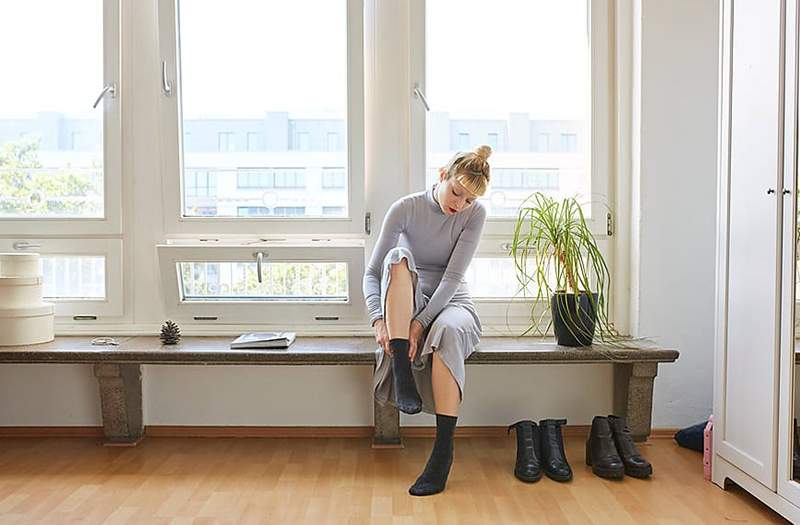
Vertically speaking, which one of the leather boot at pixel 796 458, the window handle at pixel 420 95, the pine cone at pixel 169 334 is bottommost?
the leather boot at pixel 796 458

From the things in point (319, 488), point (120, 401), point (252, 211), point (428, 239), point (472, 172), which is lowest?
point (319, 488)

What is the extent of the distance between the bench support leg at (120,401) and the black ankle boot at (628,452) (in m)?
1.99

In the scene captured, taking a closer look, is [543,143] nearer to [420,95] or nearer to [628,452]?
[420,95]

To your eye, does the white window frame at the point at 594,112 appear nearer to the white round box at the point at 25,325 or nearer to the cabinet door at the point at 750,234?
the cabinet door at the point at 750,234

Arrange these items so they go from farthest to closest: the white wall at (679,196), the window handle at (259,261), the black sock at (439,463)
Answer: the window handle at (259,261) → the white wall at (679,196) → the black sock at (439,463)

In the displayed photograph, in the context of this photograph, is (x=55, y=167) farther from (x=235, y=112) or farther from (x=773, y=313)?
(x=773, y=313)

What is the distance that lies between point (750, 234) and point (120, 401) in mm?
2535

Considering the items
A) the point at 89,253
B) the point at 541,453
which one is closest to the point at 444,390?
the point at 541,453

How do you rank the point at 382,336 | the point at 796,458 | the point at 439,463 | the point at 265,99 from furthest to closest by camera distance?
the point at 265,99, the point at 382,336, the point at 439,463, the point at 796,458

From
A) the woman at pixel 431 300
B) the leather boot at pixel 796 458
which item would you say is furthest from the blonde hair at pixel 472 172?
the leather boot at pixel 796 458

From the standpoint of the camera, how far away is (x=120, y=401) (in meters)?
3.34

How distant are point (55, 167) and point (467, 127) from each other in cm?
186

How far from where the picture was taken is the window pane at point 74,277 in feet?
11.8

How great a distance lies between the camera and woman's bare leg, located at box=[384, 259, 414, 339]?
294 cm
